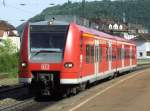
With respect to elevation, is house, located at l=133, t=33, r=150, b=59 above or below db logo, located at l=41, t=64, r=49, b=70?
above

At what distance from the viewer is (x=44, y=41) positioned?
62.7 feet

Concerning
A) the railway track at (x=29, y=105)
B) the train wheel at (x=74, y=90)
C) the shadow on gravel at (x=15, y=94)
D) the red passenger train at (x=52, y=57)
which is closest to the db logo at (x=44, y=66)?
the red passenger train at (x=52, y=57)

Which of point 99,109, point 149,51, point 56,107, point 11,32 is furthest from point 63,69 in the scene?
point 149,51

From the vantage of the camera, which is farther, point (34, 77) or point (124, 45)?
point (124, 45)

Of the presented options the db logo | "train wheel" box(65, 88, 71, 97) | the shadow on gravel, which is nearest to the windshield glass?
the db logo

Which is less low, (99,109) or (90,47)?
(90,47)

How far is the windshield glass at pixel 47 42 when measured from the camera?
739 inches

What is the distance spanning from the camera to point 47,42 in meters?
19.1

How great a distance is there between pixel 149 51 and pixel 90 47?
12135 cm

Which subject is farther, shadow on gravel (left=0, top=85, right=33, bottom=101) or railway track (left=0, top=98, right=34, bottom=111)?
shadow on gravel (left=0, top=85, right=33, bottom=101)

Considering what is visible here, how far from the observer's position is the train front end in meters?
18.6

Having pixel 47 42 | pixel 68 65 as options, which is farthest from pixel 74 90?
pixel 47 42

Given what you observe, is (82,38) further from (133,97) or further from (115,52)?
(115,52)

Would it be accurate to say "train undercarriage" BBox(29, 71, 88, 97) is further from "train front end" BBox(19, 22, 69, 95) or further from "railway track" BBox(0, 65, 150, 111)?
"railway track" BBox(0, 65, 150, 111)
